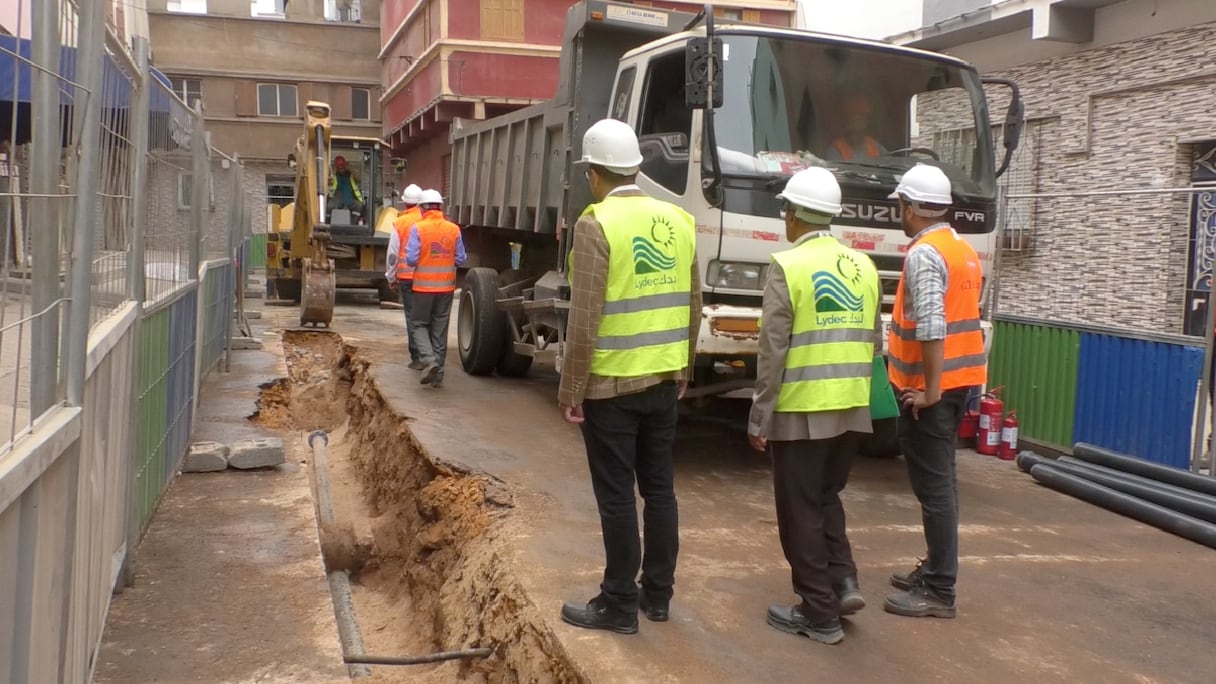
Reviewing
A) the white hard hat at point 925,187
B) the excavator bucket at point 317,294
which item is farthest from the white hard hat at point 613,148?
the excavator bucket at point 317,294

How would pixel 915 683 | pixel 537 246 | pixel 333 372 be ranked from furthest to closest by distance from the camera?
pixel 333 372 < pixel 537 246 < pixel 915 683

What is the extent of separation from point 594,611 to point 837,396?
49.7 inches

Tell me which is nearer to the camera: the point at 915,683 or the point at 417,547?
the point at 915,683

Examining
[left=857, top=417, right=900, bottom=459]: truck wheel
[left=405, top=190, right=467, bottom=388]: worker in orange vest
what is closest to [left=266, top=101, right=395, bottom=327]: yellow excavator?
[left=405, top=190, right=467, bottom=388]: worker in orange vest

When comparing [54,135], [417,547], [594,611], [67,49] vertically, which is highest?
[67,49]

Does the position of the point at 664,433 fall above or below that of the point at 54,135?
below

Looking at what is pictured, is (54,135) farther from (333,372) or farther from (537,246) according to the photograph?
(333,372)

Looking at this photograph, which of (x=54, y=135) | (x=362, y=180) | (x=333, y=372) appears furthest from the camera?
(x=362, y=180)

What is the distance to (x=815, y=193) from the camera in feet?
13.6

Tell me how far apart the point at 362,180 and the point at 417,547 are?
14485mm

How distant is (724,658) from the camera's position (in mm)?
3922

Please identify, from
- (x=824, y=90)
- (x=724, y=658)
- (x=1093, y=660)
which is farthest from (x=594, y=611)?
(x=824, y=90)

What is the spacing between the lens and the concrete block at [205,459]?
6250 mm

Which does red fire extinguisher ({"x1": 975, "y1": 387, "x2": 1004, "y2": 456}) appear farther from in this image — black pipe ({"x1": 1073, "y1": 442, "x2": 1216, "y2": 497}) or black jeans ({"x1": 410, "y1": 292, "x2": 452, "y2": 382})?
black jeans ({"x1": 410, "y1": 292, "x2": 452, "y2": 382})
